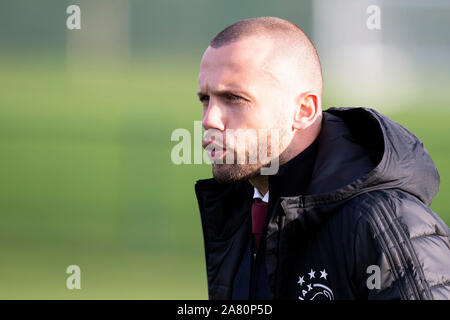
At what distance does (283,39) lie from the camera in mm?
1665

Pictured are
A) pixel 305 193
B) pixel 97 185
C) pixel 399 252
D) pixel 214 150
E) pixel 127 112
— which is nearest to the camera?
pixel 399 252

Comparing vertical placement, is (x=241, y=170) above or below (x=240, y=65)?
below

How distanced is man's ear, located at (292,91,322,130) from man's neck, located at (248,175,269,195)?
0.16 meters

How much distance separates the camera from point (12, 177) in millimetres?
3920

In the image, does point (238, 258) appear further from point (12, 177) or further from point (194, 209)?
point (12, 177)

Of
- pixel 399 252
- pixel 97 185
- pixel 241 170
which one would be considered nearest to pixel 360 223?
pixel 399 252

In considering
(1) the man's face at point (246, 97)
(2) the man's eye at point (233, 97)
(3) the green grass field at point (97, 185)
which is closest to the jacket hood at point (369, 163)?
(1) the man's face at point (246, 97)

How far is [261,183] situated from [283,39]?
1.28 feet

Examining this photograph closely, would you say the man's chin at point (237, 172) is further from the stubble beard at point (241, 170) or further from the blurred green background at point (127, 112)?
the blurred green background at point (127, 112)

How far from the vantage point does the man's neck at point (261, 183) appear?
165 cm

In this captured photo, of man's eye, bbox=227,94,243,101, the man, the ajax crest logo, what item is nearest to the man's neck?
the man

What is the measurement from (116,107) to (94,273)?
3.43 feet

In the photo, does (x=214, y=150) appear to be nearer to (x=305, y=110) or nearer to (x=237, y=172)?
(x=237, y=172)

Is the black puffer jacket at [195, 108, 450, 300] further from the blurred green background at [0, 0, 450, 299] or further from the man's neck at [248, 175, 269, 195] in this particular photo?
the blurred green background at [0, 0, 450, 299]
